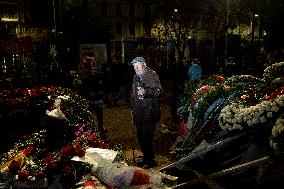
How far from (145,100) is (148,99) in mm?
66

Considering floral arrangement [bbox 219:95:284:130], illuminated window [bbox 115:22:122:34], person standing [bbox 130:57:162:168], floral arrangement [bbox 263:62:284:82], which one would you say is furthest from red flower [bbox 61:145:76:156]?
illuminated window [bbox 115:22:122:34]

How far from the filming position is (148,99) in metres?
8.02

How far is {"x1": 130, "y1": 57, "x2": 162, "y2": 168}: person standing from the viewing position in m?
7.98

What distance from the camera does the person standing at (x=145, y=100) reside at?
798 centimetres

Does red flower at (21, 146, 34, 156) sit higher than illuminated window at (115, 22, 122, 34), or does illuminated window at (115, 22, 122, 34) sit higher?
illuminated window at (115, 22, 122, 34)

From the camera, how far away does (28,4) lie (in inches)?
1193

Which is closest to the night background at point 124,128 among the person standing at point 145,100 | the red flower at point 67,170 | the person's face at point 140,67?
the red flower at point 67,170

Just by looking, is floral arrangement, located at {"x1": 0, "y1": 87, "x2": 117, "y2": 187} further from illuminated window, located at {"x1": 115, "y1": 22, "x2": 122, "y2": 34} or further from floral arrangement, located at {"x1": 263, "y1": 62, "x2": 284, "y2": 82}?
illuminated window, located at {"x1": 115, "y1": 22, "x2": 122, "y2": 34}

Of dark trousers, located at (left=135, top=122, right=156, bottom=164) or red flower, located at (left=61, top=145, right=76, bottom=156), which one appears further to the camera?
dark trousers, located at (left=135, top=122, right=156, bottom=164)

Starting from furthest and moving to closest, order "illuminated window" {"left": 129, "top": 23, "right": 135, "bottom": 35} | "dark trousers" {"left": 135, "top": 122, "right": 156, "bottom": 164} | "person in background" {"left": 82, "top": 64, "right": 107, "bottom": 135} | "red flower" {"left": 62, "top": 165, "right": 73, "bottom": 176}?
"illuminated window" {"left": 129, "top": 23, "right": 135, "bottom": 35}, "person in background" {"left": 82, "top": 64, "right": 107, "bottom": 135}, "dark trousers" {"left": 135, "top": 122, "right": 156, "bottom": 164}, "red flower" {"left": 62, "top": 165, "right": 73, "bottom": 176}

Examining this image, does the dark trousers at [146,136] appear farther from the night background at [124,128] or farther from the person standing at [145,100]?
the night background at [124,128]

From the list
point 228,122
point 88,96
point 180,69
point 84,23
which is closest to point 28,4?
point 84,23

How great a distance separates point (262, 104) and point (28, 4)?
2773 cm

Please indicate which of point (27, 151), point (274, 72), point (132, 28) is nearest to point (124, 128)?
point (274, 72)
